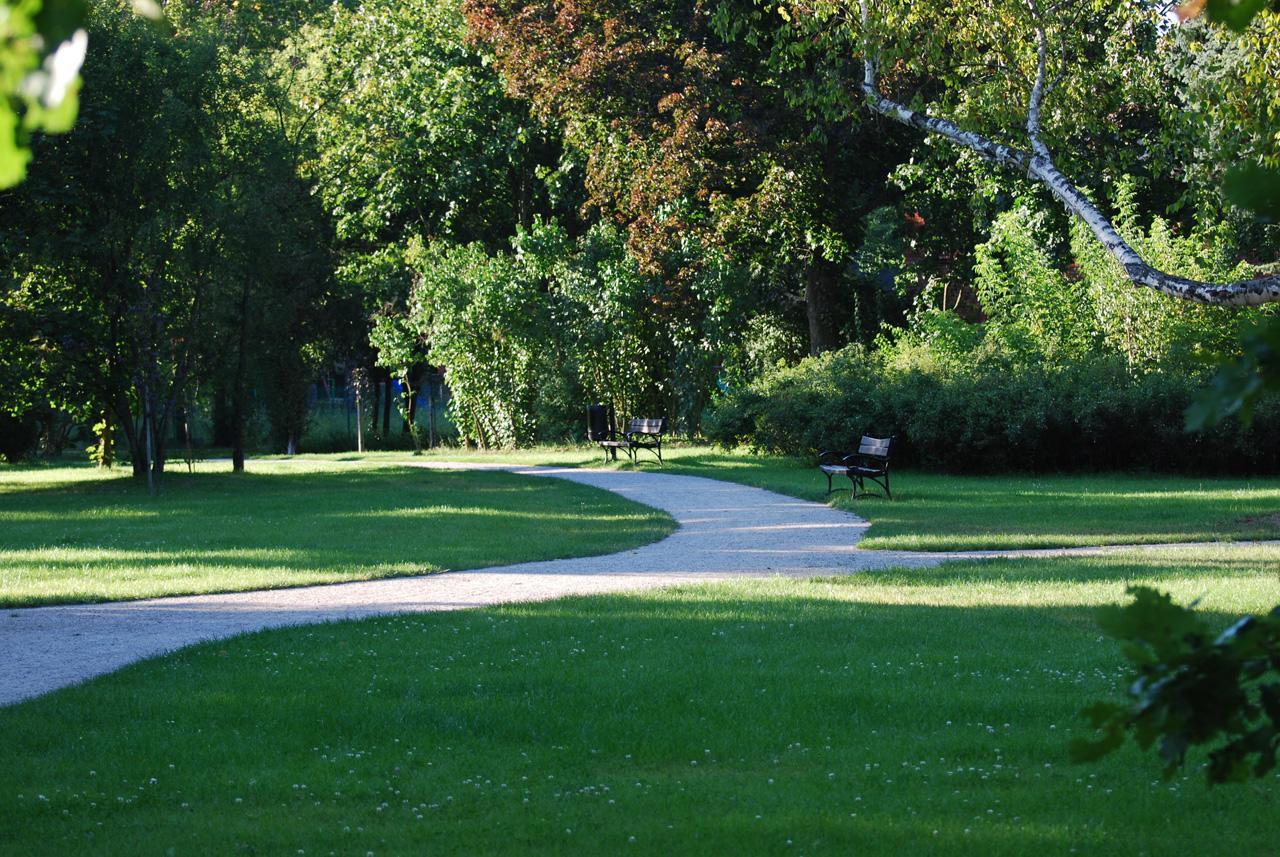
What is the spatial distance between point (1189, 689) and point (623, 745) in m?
4.27

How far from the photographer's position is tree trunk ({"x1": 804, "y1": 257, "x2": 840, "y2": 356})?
30.6 meters

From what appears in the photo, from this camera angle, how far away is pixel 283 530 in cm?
1639

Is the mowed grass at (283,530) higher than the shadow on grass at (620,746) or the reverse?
higher

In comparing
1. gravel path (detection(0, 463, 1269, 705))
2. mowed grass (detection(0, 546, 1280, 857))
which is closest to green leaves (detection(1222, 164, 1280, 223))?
mowed grass (detection(0, 546, 1280, 857))

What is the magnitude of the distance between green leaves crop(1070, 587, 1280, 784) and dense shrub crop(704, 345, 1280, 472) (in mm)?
19280

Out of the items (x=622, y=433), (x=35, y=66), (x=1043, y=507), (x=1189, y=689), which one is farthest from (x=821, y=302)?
(x=35, y=66)

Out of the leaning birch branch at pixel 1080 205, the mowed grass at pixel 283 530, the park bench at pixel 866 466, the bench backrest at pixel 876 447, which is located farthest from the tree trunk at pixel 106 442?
the leaning birch branch at pixel 1080 205

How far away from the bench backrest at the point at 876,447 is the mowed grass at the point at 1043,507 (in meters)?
0.63

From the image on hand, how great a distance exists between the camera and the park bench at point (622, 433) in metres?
26.8

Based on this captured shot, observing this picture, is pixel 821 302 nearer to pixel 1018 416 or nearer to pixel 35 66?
pixel 1018 416

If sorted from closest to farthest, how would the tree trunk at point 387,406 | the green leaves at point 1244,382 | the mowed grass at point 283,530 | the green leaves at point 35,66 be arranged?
1. the green leaves at point 35,66
2. the green leaves at point 1244,382
3. the mowed grass at point 283,530
4. the tree trunk at point 387,406

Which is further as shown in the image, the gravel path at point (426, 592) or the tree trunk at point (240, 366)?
the tree trunk at point (240, 366)

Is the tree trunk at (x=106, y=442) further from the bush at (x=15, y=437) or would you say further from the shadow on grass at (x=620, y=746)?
the shadow on grass at (x=620, y=746)

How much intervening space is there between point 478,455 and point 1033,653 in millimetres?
26005
